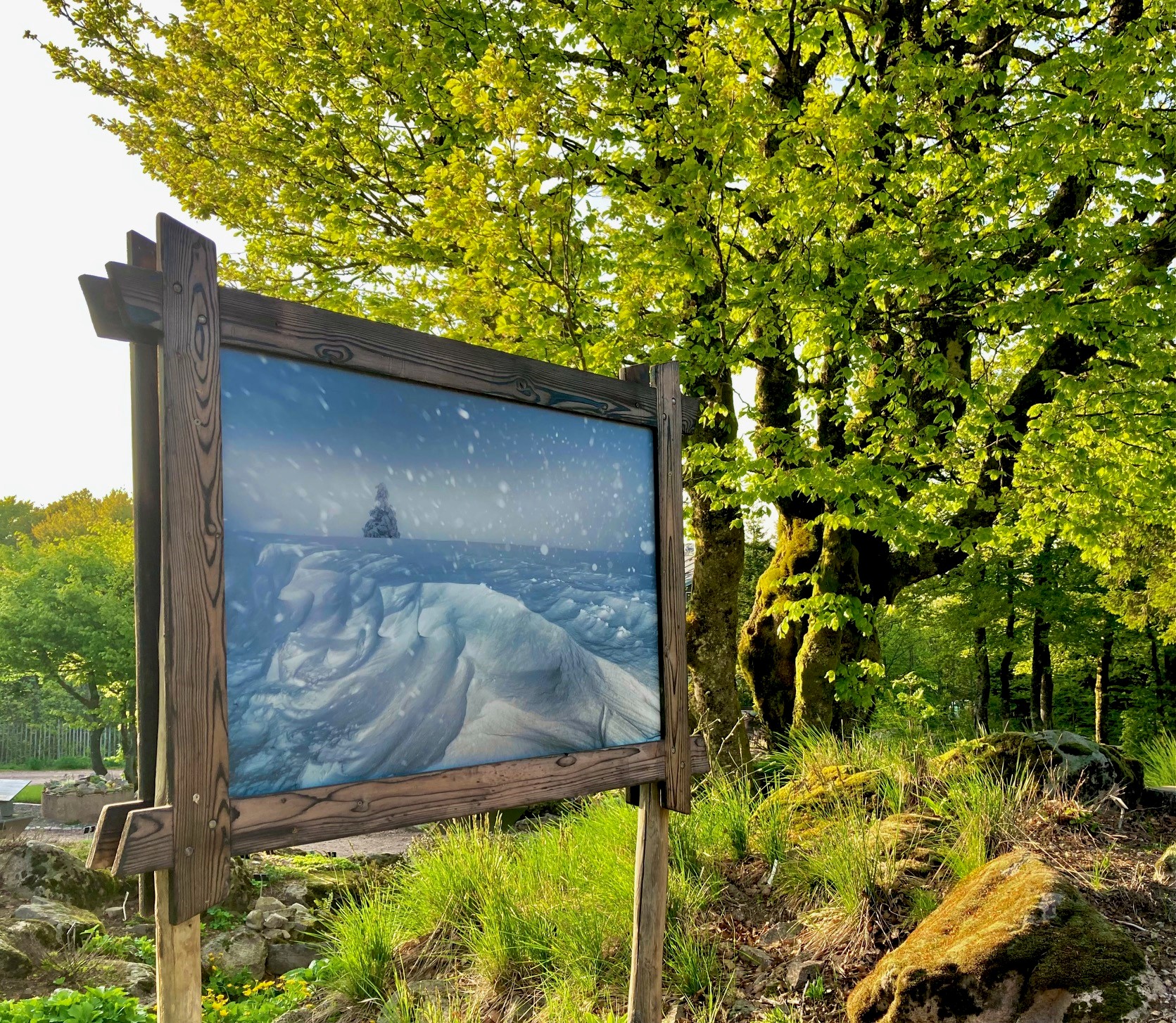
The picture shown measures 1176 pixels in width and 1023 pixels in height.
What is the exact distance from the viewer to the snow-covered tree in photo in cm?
270

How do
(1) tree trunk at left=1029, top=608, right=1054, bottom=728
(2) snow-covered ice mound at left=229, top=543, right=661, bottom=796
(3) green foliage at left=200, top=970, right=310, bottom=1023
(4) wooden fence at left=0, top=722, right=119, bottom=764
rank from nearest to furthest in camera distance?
(2) snow-covered ice mound at left=229, top=543, right=661, bottom=796 → (3) green foliage at left=200, top=970, right=310, bottom=1023 → (1) tree trunk at left=1029, top=608, right=1054, bottom=728 → (4) wooden fence at left=0, top=722, right=119, bottom=764

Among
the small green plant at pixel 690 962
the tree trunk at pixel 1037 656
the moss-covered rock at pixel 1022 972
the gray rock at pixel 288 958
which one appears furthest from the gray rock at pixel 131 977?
the tree trunk at pixel 1037 656

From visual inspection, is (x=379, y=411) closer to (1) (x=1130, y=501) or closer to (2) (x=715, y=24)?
(2) (x=715, y=24)

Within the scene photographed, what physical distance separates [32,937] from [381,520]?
631cm

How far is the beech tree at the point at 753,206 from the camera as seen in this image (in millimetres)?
6312

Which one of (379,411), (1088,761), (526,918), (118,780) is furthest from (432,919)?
(118,780)

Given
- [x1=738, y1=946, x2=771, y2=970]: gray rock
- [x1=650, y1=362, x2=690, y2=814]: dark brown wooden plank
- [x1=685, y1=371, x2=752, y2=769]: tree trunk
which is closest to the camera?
[x1=650, y1=362, x2=690, y2=814]: dark brown wooden plank

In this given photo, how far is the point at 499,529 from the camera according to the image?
306 centimetres

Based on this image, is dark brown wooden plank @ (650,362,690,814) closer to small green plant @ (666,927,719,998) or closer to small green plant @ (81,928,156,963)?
small green plant @ (666,927,719,998)

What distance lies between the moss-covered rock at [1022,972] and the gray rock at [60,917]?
658cm

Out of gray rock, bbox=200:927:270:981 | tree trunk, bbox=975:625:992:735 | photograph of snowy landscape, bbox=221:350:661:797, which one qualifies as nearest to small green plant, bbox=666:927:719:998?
photograph of snowy landscape, bbox=221:350:661:797

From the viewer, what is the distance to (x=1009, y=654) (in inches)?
1024

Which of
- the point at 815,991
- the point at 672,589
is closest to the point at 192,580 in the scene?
the point at 672,589

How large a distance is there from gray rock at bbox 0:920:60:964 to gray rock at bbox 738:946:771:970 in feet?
18.4
